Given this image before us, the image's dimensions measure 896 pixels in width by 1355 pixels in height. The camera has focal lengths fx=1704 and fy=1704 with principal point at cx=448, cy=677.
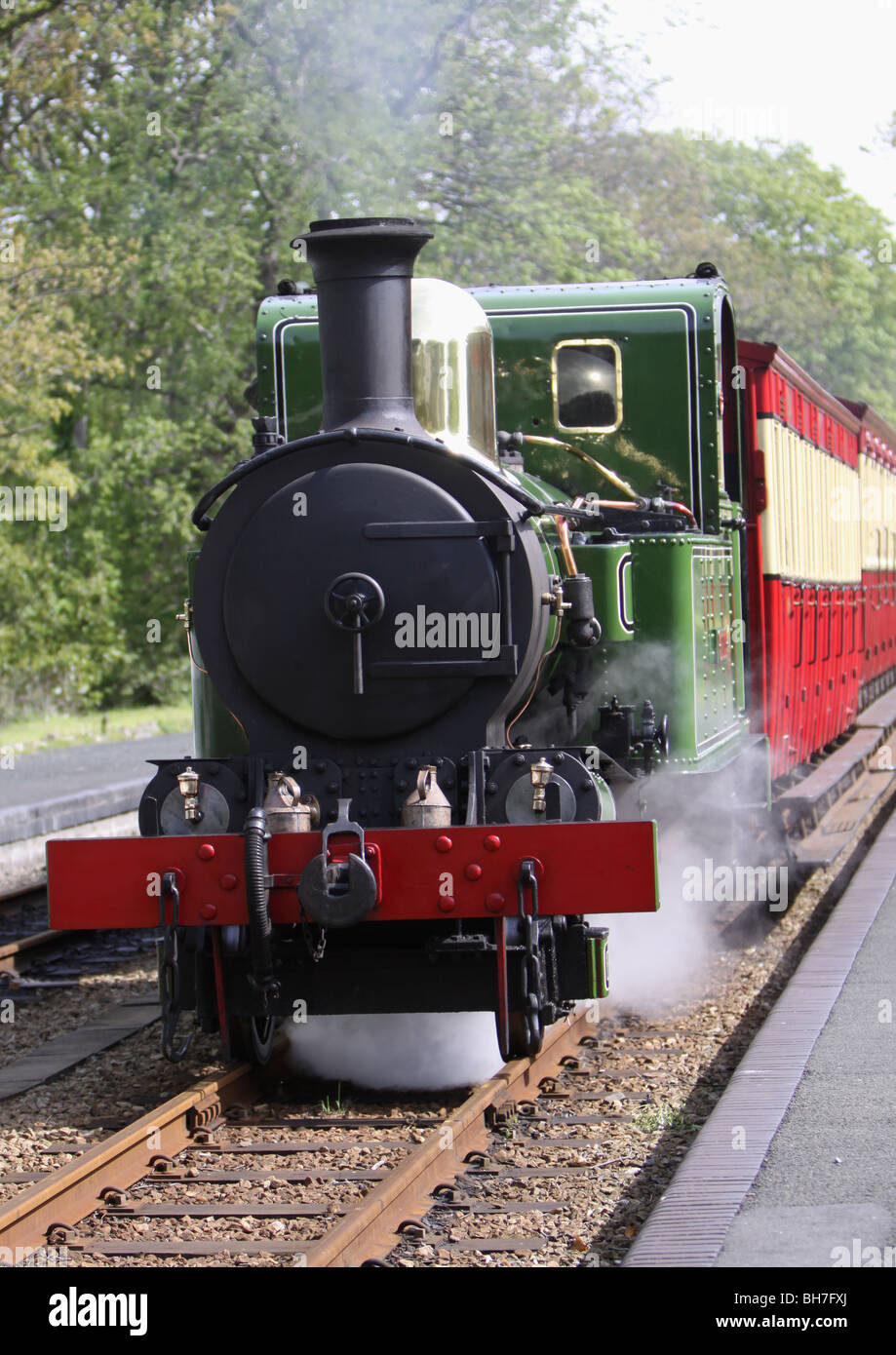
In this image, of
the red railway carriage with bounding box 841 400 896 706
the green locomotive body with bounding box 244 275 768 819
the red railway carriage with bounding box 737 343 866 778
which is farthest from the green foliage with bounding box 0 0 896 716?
the green locomotive body with bounding box 244 275 768 819

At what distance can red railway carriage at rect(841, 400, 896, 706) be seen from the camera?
17.7 meters

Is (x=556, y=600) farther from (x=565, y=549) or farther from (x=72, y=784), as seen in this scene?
(x=72, y=784)

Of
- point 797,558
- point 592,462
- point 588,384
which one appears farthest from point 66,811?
point 592,462

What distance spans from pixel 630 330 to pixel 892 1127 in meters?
3.70

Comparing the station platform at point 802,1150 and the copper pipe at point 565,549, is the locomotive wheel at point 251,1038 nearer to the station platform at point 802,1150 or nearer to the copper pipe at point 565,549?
the station platform at point 802,1150

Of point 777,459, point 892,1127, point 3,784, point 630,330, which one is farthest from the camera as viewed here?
point 3,784

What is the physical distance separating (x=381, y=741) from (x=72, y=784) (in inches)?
362

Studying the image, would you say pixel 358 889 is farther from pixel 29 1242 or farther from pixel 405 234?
pixel 405 234

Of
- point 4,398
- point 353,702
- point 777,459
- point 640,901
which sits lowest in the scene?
point 640,901

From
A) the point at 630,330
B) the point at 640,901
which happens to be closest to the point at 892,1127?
the point at 640,901

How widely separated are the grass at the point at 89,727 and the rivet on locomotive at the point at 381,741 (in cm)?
1408

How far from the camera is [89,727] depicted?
22.0 metres
